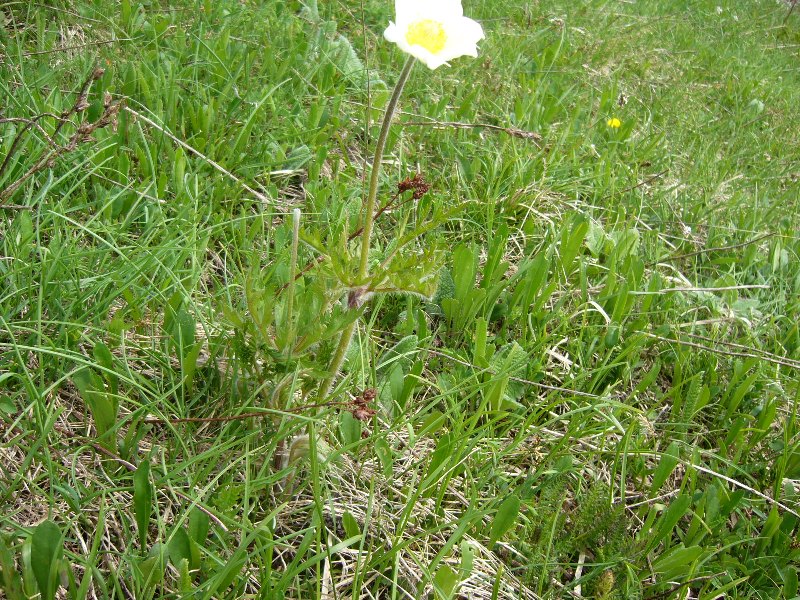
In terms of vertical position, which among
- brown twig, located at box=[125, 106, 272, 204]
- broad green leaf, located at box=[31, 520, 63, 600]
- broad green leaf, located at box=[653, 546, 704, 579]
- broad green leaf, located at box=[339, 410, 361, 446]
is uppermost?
brown twig, located at box=[125, 106, 272, 204]

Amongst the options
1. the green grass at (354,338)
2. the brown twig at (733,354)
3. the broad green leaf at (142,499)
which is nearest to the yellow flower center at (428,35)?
the green grass at (354,338)

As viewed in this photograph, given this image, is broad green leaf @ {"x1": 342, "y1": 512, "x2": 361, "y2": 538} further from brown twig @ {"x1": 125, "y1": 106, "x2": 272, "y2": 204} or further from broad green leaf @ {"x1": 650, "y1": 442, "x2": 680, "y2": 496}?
brown twig @ {"x1": 125, "y1": 106, "x2": 272, "y2": 204}

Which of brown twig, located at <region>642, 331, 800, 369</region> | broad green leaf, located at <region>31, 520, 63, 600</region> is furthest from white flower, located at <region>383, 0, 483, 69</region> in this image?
brown twig, located at <region>642, 331, 800, 369</region>

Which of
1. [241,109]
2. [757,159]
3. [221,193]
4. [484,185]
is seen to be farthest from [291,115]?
[757,159]

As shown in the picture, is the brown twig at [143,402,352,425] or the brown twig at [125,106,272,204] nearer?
the brown twig at [143,402,352,425]

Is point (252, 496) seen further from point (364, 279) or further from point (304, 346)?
point (364, 279)

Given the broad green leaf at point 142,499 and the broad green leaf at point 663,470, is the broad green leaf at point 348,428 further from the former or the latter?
the broad green leaf at point 663,470
